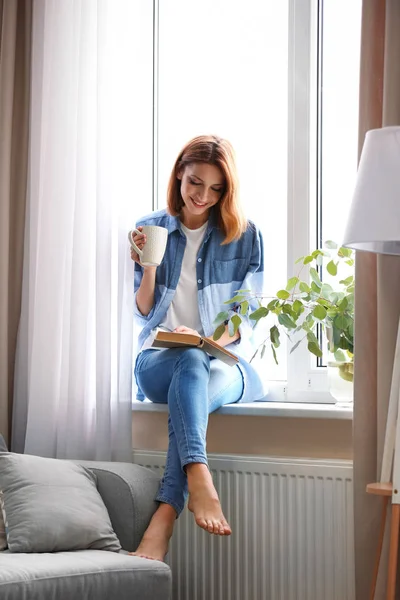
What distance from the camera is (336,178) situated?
9.09 feet

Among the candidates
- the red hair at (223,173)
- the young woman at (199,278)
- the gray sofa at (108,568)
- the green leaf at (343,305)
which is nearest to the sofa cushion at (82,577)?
the gray sofa at (108,568)

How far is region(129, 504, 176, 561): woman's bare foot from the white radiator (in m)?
0.35

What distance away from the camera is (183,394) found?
234cm

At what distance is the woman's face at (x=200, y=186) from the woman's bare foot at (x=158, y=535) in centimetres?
100

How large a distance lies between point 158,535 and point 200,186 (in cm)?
112

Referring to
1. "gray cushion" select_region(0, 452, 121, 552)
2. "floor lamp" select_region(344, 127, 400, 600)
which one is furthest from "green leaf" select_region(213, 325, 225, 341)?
"floor lamp" select_region(344, 127, 400, 600)

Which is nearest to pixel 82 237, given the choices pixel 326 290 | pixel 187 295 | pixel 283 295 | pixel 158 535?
pixel 187 295

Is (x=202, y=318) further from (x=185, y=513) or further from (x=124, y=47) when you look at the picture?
(x=124, y=47)

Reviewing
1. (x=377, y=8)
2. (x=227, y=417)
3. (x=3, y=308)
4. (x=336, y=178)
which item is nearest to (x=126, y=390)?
(x=227, y=417)

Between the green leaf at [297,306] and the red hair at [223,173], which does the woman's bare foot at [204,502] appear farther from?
the red hair at [223,173]

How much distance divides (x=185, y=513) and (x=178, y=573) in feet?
0.63

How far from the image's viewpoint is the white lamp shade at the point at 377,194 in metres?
1.81

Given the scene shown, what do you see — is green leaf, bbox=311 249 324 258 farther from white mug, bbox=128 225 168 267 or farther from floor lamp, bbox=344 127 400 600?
floor lamp, bbox=344 127 400 600

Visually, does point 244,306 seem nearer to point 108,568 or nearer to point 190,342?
point 190,342
